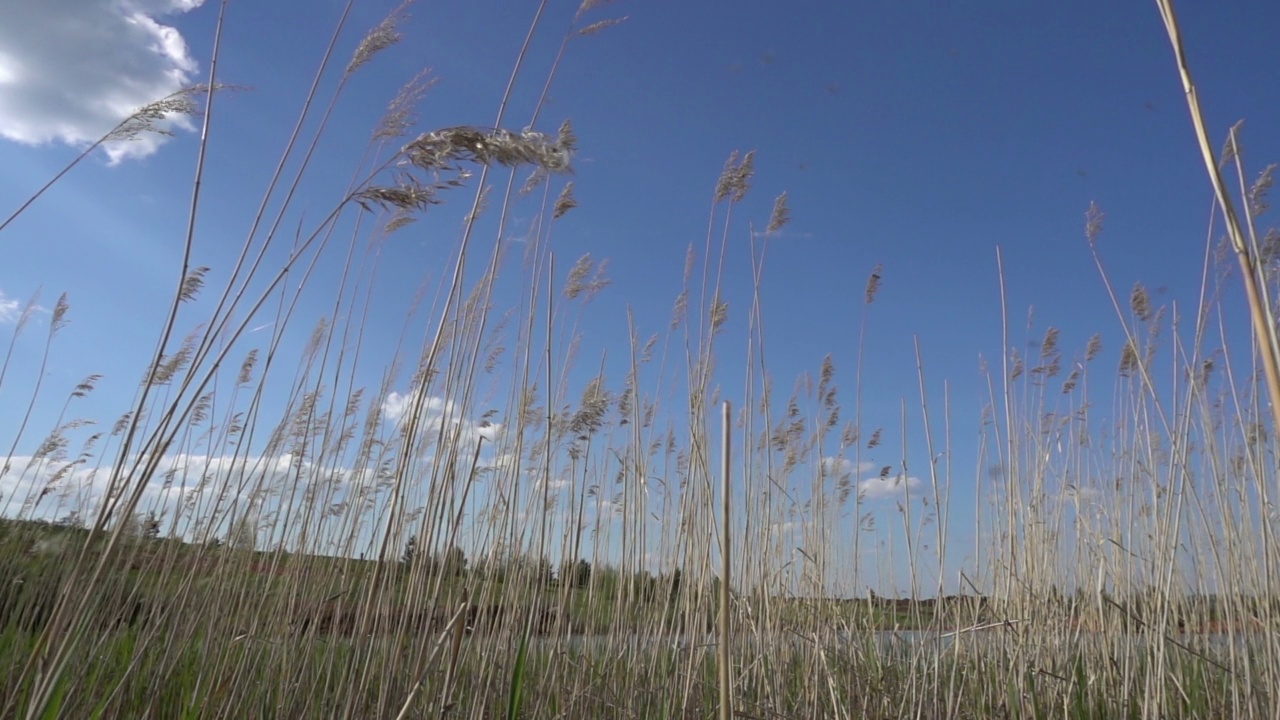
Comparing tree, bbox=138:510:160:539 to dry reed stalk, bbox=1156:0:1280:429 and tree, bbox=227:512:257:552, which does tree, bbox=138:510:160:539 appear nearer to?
tree, bbox=227:512:257:552

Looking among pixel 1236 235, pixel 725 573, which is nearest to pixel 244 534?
pixel 725 573

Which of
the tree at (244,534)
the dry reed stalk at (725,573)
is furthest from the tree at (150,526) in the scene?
the dry reed stalk at (725,573)

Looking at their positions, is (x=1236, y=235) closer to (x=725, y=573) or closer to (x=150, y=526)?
(x=725, y=573)

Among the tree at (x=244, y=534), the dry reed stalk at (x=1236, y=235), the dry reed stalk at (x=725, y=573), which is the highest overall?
the dry reed stalk at (x=1236, y=235)

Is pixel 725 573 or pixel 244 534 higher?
pixel 244 534

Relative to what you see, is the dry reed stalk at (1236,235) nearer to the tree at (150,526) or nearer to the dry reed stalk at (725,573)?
the dry reed stalk at (725,573)

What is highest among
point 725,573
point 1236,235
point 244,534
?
point 1236,235

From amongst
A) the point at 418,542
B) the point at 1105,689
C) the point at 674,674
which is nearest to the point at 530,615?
the point at 418,542

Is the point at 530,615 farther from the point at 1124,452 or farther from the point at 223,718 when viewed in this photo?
the point at 1124,452

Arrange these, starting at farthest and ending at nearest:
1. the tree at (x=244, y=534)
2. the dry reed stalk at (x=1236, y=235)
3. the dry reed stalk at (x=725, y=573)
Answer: the tree at (x=244, y=534), the dry reed stalk at (x=725, y=573), the dry reed stalk at (x=1236, y=235)

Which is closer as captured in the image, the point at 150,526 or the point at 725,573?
the point at 725,573

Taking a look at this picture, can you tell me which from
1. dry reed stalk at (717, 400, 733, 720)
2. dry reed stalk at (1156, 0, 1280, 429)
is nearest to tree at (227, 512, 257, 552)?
dry reed stalk at (717, 400, 733, 720)

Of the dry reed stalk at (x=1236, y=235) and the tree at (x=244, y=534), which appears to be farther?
the tree at (x=244, y=534)

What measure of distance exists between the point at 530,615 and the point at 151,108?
1.37 meters
